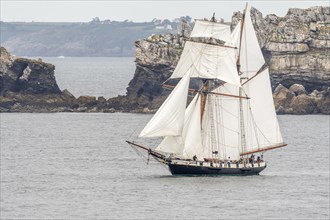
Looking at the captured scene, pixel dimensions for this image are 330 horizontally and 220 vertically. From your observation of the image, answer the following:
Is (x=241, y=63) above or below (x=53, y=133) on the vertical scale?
above

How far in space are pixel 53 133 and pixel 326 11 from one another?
50548 millimetres

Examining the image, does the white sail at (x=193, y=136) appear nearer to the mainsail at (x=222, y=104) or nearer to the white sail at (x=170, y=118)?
the mainsail at (x=222, y=104)

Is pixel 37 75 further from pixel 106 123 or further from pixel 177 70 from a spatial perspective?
pixel 177 70

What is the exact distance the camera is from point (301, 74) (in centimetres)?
14800

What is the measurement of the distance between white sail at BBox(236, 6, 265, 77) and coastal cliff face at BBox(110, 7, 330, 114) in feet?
167

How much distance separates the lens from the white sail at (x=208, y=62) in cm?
8819

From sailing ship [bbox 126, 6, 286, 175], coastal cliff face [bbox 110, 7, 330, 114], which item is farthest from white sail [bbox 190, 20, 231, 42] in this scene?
coastal cliff face [bbox 110, 7, 330, 114]

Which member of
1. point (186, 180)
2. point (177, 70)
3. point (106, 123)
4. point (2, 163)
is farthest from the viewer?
point (106, 123)

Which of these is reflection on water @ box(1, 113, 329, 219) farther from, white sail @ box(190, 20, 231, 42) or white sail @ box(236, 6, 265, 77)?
white sail @ box(190, 20, 231, 42)

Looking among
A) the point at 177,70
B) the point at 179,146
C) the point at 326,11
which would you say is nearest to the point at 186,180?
the point at 179,146

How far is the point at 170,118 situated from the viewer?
8438 cm

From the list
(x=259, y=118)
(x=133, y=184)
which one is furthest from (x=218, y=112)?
(x=133, y=184)

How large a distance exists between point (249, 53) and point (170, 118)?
10739mm

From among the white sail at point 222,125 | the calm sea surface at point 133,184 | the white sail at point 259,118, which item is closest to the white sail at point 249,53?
the white sail at point 259,118
